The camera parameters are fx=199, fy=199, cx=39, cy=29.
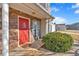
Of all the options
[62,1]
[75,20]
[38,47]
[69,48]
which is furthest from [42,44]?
[62,1]

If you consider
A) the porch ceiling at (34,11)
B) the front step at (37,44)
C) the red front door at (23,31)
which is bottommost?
the front step at (37,44)

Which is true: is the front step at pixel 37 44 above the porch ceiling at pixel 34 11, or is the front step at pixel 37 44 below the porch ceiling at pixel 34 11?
below

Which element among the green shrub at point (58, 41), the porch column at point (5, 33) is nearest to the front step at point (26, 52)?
the green shrub at point (58, 41)

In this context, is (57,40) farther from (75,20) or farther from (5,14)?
(5,14)

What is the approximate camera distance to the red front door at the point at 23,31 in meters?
8.63

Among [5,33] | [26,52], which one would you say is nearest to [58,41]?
[26,52]

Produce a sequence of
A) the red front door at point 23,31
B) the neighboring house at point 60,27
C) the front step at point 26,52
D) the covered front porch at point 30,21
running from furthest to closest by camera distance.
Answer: the red front door at point 23,31 < the covered front porch at point 30,21 < the neighboring house at point 60,27 < the front step at point 26,52

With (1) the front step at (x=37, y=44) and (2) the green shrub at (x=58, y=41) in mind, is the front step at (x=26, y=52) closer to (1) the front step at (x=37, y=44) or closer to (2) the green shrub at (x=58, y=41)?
(1) the front step at (x=37, y=44)

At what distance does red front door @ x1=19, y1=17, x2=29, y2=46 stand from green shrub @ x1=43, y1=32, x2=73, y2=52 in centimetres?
96

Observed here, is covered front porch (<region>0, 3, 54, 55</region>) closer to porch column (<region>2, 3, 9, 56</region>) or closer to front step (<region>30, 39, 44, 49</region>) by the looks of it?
front step (<region>30, 39, 44, 49</region>)

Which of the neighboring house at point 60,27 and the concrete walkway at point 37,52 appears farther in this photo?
the neighboring house at point 60,27

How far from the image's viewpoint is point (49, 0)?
6.90 meters

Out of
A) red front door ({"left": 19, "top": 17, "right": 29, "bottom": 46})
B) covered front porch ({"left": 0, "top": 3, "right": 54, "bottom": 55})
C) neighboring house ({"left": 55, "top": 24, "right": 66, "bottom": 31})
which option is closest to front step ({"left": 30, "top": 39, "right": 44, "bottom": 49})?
covered front porch ({"left": 0, "top": 3, "right": 54, "bottom": 55})

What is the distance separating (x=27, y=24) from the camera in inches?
343
